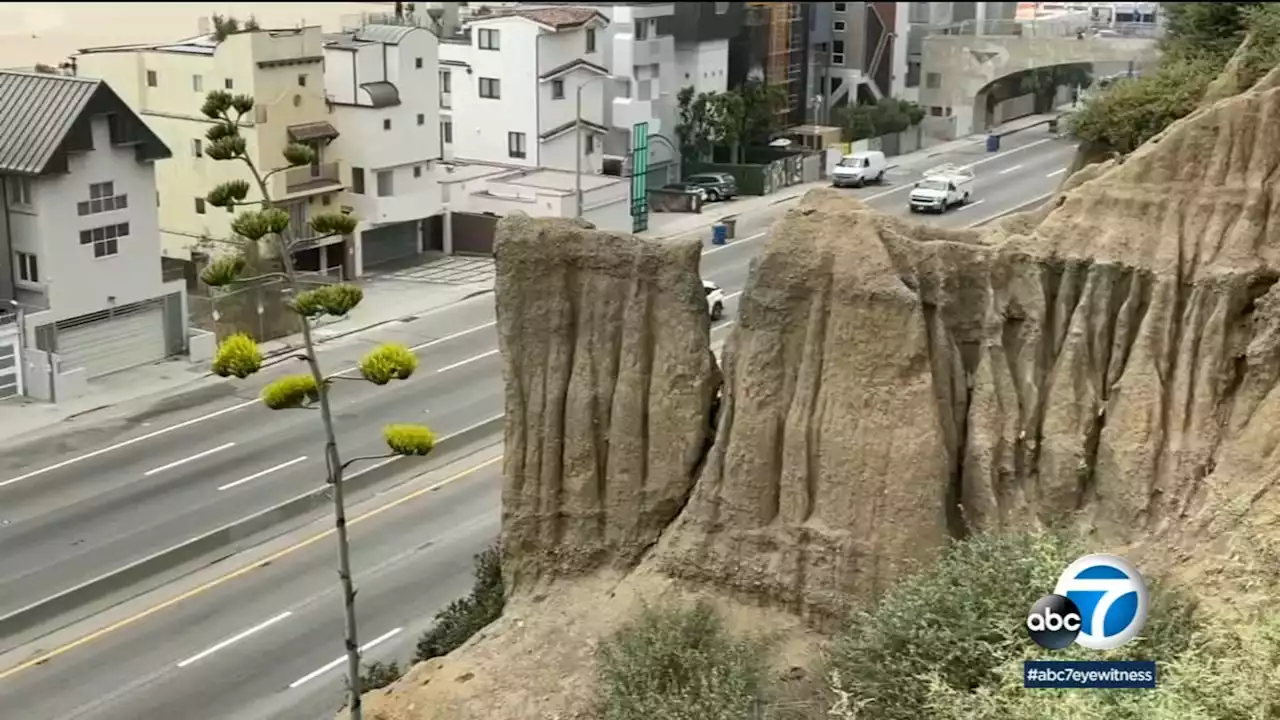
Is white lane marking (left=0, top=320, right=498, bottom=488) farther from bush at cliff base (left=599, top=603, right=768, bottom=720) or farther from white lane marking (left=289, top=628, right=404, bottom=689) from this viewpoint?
bush at cliff base (left=599, top=603, right=768, bottom=720)

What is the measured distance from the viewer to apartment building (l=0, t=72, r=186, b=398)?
142 ft

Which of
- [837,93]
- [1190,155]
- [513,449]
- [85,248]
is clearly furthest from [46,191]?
[837,93]

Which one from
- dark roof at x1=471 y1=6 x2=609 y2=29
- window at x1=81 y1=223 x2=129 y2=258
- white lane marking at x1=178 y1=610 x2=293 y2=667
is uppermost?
dark roof at x1=471 y1=6 x2=609 y2=29

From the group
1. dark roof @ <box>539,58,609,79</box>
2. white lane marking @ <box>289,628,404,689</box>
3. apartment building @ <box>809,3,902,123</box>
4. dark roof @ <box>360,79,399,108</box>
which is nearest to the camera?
white lane marking @ <box>289,628,404,689</box>

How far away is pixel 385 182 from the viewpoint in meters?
58.6

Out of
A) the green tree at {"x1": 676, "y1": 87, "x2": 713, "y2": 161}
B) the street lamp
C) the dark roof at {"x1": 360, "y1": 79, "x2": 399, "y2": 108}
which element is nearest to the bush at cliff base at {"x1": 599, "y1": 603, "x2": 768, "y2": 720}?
the street lamp

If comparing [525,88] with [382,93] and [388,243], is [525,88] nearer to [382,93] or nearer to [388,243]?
[382,93]

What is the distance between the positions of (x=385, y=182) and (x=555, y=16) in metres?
13.5

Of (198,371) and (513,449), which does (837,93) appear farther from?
(513,449)

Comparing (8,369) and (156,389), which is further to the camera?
(156,389)

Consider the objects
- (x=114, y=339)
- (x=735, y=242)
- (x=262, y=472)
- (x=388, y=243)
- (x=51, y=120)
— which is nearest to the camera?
(x=262, y=472)

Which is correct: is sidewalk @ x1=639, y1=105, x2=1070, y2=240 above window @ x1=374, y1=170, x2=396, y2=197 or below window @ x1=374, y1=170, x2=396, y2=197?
below

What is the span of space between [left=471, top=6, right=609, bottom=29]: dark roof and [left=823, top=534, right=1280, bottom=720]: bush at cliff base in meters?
51.1

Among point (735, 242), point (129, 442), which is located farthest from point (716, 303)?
point (129, 442)
